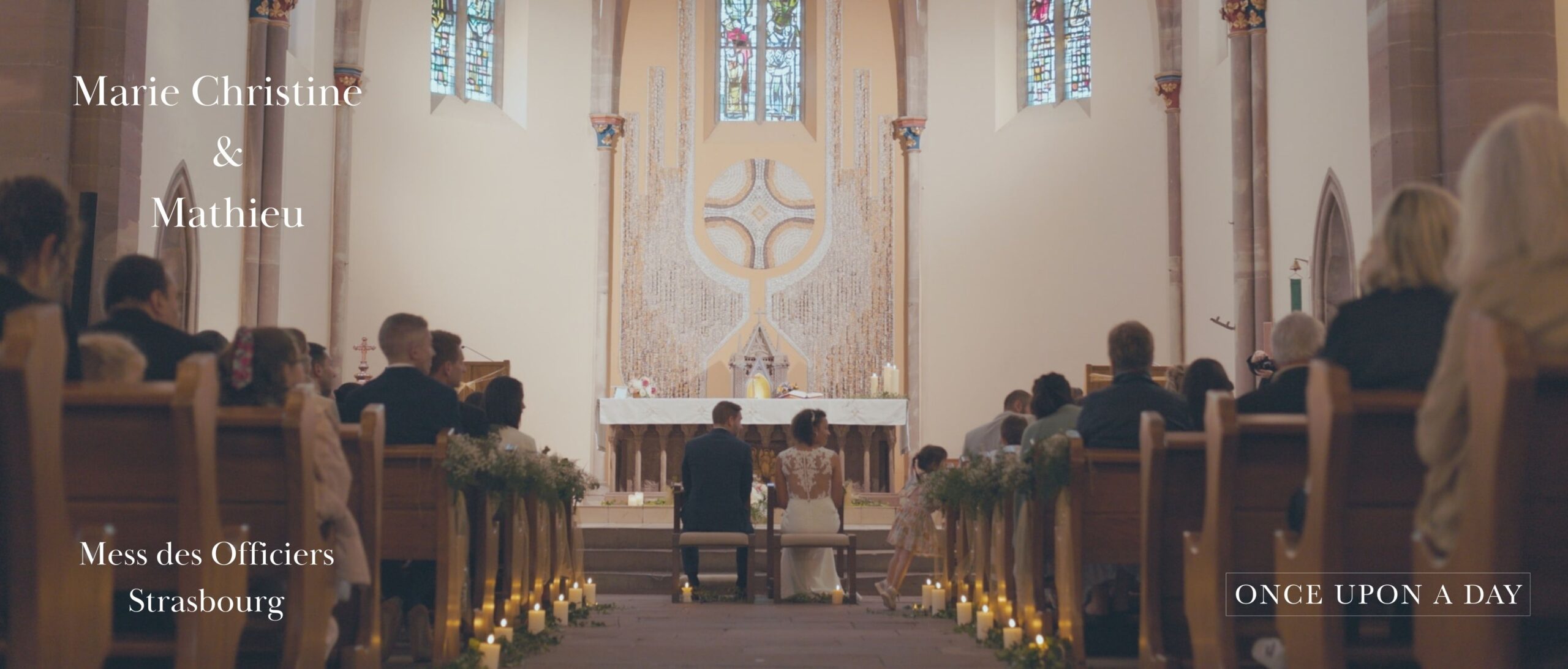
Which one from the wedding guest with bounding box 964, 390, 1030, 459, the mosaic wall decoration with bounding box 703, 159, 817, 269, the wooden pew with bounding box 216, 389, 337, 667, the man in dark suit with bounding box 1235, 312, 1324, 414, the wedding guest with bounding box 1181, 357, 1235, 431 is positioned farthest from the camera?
the mosaic wall decoration with bounding box 703, 159, 817, 269

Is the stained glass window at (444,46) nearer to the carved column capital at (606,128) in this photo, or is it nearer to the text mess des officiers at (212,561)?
the carved column capital at (606,128)

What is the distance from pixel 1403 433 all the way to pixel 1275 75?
938 centimetres

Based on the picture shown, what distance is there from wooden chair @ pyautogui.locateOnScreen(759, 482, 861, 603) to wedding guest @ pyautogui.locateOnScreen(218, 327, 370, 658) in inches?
160

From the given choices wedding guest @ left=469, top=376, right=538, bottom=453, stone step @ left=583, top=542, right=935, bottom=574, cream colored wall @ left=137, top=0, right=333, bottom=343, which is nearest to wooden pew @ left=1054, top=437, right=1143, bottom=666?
wedding guest @ left=469, top=376, right=538, bottom=453

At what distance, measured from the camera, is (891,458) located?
14.1m

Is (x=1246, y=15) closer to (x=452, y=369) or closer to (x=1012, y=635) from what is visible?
(x=1012, y=635)

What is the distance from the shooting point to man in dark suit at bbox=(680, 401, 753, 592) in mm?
7898

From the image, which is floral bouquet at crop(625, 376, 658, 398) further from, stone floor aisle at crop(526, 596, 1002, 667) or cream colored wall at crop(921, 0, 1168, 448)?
stone floor aisle at crop(526, 596, 1002, 667)

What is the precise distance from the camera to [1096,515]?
15.5 feet

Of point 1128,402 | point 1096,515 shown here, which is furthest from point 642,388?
point 1096,515

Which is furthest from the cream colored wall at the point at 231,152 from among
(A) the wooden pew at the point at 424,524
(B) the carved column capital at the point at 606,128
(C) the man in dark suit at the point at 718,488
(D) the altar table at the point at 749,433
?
(A) the wooden pew at the point at 424,524

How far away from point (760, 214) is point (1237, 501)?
12.7 metres

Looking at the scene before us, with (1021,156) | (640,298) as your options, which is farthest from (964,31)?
(640,298)

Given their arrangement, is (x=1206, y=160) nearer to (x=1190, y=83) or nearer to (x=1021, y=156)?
(x=1190, y=83)
